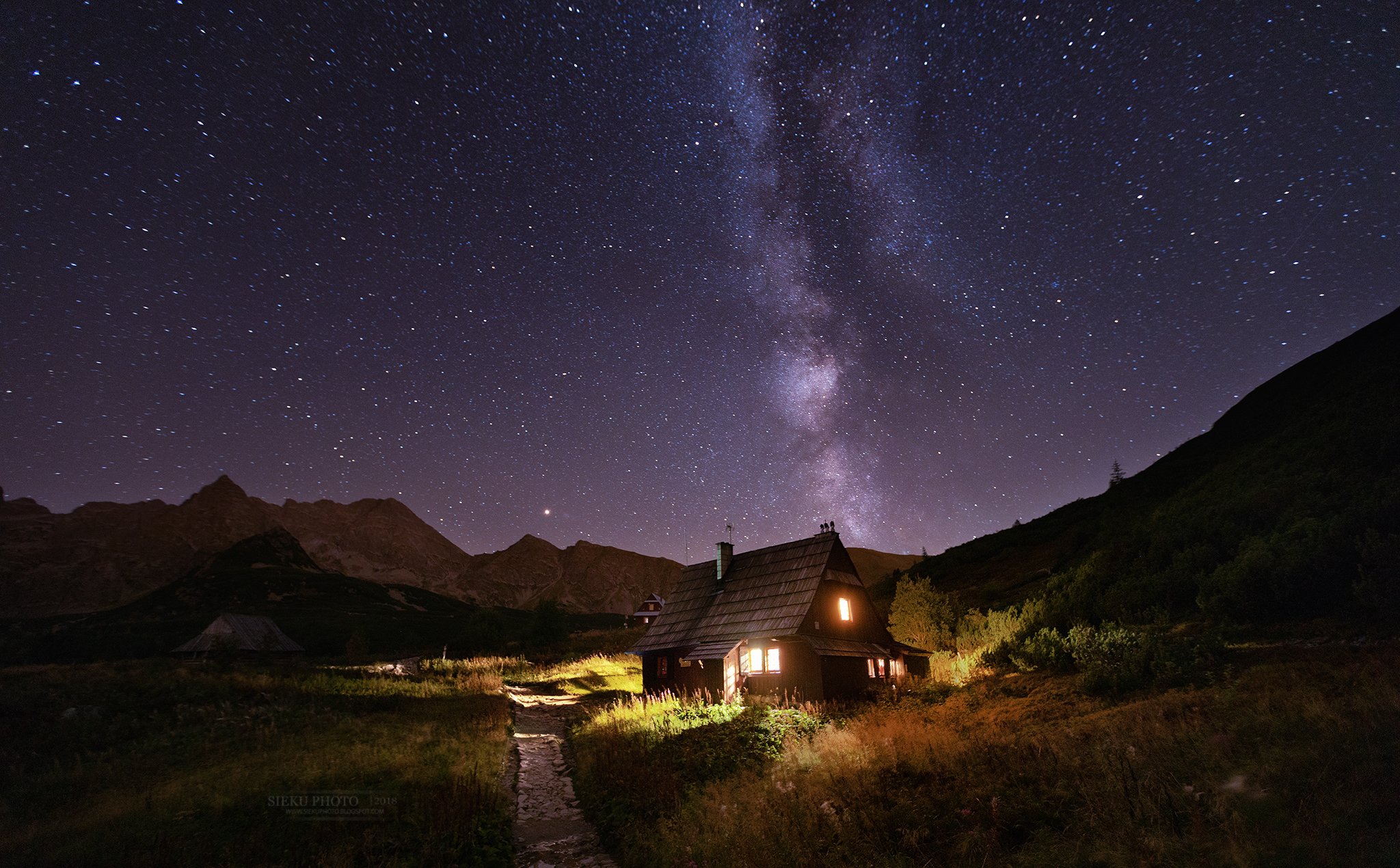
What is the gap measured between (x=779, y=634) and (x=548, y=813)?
13200 mm

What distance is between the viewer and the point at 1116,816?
668 cm

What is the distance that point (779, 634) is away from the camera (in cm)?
2370

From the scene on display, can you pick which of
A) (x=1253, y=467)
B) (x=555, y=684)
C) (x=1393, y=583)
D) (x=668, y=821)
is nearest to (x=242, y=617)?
(x=555, y=684)

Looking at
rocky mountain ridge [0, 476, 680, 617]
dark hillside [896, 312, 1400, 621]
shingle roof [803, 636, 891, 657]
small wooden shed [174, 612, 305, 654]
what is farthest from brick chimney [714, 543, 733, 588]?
rocky mountain ridge [0, 476, 680, 617]

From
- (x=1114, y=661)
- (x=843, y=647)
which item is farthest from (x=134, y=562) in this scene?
(x=1114, y=661)

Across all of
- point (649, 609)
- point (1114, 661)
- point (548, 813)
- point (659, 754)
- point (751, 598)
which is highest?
point (751, 598)

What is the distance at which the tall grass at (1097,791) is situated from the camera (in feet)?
19.1

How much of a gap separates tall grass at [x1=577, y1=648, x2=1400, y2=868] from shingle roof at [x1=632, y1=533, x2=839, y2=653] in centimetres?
1247

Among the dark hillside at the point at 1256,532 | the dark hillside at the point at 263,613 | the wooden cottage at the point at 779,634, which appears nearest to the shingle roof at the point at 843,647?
the wooden cottage at the point at 779,634

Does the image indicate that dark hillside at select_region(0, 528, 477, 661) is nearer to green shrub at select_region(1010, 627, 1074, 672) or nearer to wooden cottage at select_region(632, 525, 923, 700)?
wooden cottage at select_region(632, 525, 923, 700)

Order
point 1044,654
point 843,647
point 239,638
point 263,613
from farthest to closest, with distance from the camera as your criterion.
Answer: point 263,613, point 239,638, point 843,647, point 1044,654

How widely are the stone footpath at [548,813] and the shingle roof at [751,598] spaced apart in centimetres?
856

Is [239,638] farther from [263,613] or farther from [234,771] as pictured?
[263,613]

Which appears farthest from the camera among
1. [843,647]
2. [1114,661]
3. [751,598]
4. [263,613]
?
[263,613]
